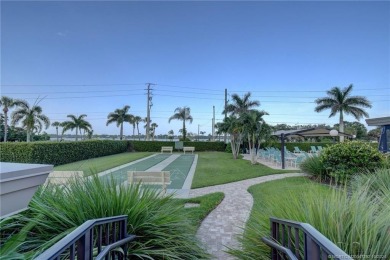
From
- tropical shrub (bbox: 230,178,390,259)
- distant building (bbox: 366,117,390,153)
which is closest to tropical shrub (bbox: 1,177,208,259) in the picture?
tropical shrub (bbox: 230,178,390,259)

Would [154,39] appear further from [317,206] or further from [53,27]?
[317,206]

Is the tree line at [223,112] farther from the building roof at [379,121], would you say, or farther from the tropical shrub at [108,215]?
the tropical shrub at [108,215]

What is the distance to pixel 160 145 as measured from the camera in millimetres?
31125

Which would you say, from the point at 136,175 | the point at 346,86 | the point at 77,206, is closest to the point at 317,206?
the point at 77,206

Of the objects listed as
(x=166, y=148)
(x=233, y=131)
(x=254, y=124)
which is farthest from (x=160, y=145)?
(x=254, y=124)

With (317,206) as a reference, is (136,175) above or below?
below

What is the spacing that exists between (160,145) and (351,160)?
25111 mm

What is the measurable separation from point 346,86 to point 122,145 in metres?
32.4

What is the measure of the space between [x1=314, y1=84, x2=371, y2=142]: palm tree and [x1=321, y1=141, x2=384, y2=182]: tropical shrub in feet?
87.9

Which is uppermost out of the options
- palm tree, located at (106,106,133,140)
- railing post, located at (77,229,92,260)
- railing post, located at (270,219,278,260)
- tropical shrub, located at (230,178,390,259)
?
palm tree, located at (106,106,133,140)

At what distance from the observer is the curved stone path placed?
3.73 meters

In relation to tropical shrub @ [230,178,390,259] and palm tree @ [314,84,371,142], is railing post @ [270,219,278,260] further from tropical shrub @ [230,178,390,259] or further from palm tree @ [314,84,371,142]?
palm tree @ [314,84,371,142]

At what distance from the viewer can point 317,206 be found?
2.51 m

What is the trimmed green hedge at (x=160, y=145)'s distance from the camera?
3114cm
